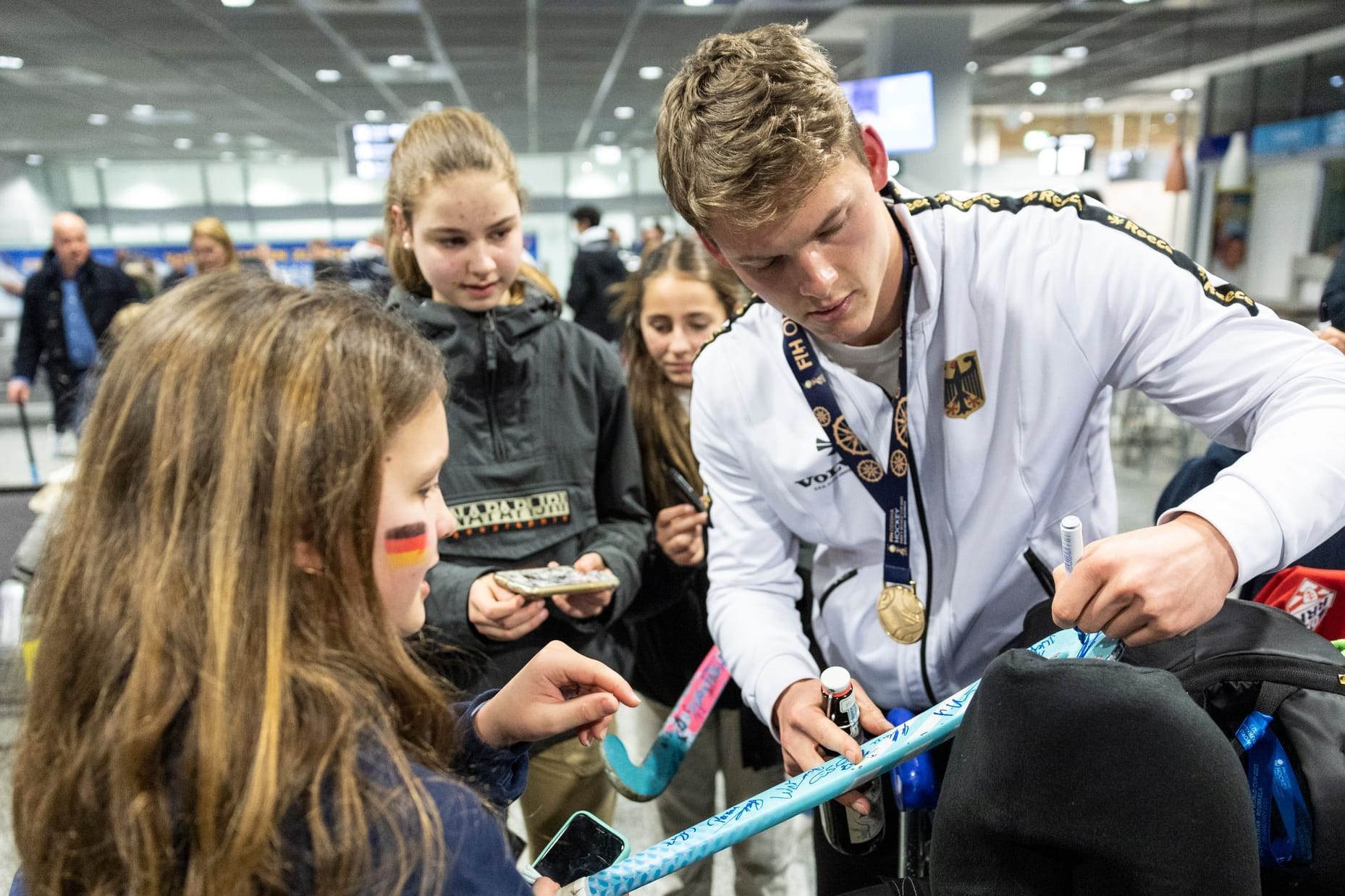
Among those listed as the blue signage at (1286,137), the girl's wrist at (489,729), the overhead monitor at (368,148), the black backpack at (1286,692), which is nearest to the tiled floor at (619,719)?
the girl's wrist at (489,729)

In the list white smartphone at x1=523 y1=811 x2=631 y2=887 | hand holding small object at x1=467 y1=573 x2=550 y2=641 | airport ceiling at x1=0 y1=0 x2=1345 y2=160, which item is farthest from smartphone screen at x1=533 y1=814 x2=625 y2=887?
airport ceiling at x1=0 y1=0 x2=1345 y2=160

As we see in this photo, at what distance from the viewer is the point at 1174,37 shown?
809 cm

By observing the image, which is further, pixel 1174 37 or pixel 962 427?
pixel 1174 37

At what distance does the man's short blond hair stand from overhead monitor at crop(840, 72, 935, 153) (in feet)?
21.6

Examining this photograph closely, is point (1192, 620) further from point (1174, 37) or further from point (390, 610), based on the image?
point (1174, 37)

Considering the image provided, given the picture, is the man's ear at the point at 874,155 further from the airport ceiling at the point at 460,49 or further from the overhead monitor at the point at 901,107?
the overhead monitor at the point at 901,107

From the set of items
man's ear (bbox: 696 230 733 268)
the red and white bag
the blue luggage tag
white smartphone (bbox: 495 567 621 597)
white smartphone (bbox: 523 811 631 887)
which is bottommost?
the blue luggage tag

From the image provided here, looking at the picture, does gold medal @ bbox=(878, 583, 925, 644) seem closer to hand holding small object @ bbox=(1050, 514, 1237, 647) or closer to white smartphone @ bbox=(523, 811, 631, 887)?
hand holding small object @ bbox=(1050, 514, 1237, 647)

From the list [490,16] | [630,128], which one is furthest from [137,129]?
[490,16]

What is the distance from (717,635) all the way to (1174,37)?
8790 millimetres

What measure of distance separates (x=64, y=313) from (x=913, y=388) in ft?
18.9

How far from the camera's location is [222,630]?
71cm

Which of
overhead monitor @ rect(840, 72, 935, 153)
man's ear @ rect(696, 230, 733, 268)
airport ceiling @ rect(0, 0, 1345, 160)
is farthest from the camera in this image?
overhead monitor @ rect(840, 72, 935, 153)

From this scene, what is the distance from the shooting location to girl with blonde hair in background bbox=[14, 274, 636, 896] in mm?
686
